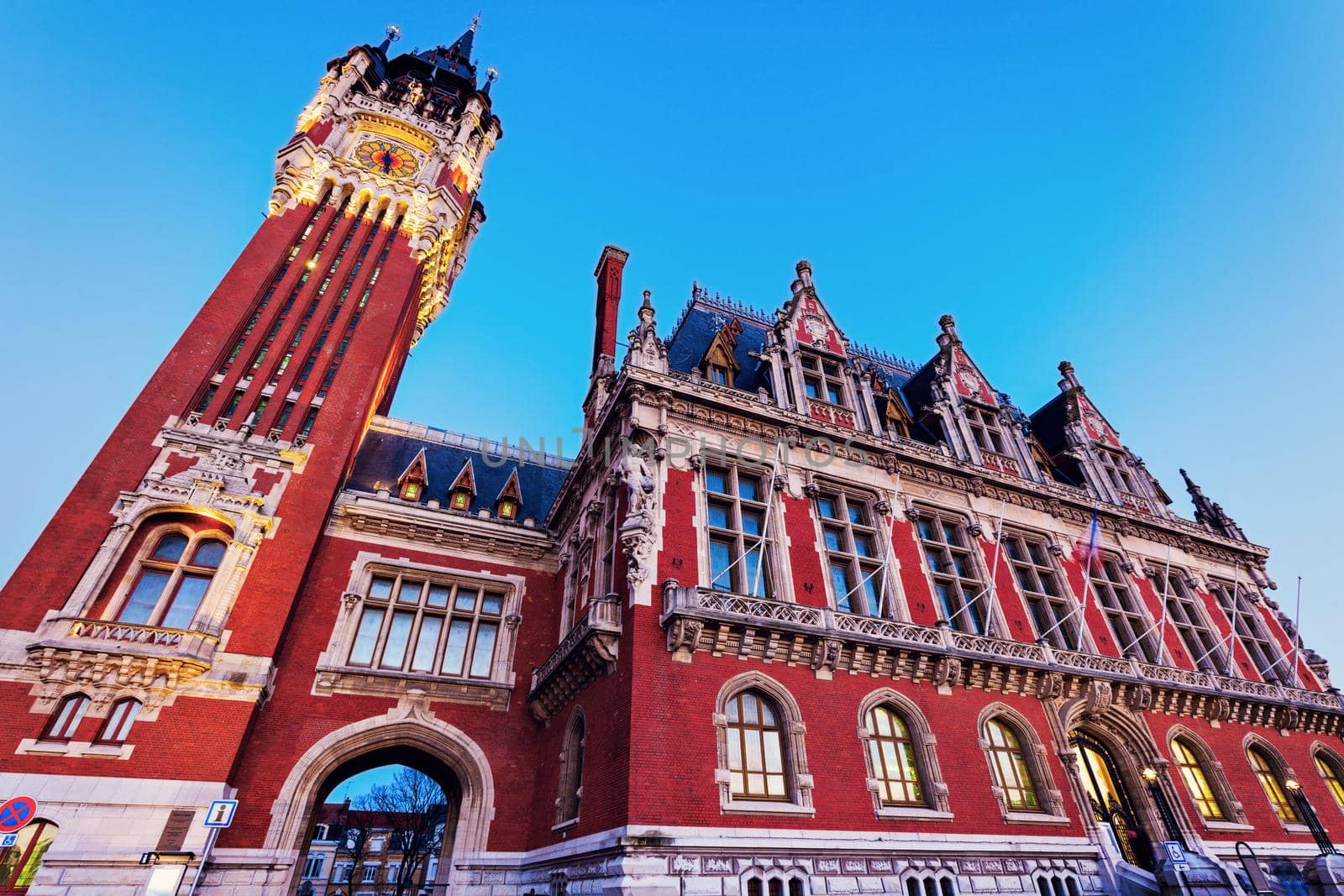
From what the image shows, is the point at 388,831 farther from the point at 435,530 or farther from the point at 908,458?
the point at 908,458

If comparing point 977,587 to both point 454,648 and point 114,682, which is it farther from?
point 114,682

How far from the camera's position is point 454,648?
2138 centimetres

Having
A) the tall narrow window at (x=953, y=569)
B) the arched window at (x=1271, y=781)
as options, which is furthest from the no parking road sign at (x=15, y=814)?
the arched window at (x=1271, y=781)

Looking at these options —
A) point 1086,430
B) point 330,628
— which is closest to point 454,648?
point 330,628

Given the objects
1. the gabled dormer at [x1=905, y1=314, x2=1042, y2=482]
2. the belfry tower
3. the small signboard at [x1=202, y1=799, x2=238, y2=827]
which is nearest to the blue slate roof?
the belfry tower

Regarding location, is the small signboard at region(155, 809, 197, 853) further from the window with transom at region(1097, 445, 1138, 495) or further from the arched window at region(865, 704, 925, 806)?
the window with transom at region(1097, 445, 1138, 495)

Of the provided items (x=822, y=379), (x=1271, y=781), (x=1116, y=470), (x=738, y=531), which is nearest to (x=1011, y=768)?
(x=738, y=531)

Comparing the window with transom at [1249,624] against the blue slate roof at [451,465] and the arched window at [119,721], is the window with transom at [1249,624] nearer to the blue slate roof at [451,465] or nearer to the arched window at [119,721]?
the blue slate roof at [451,465]

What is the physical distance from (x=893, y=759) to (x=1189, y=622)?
16681 mm

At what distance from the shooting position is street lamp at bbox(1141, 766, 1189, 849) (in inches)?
729

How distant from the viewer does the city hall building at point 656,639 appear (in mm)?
14805

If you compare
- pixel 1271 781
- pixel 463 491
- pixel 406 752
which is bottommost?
pixel 1271 781

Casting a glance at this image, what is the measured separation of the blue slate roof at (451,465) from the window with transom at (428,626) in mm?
3084

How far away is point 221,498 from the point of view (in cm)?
1956
